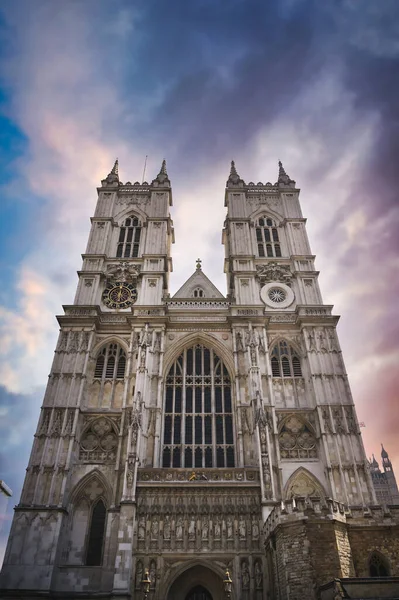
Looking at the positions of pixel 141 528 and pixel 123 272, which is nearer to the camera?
pixel 141 528

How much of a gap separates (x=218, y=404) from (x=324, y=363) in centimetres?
684

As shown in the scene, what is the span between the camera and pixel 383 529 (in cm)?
1723

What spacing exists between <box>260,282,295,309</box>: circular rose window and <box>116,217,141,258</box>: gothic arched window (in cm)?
1013

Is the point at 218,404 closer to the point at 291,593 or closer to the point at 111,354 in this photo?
the point at 111,354

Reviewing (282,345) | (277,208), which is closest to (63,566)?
(282,345)

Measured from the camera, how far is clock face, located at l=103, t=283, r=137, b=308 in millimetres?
30781

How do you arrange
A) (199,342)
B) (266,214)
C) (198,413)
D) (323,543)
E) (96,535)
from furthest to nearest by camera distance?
(266,214) → (199,342) → (198,413) → (96,535) → (323,543)

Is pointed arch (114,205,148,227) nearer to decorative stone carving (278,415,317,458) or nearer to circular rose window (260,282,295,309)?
circular rose window (260,282,295,309)

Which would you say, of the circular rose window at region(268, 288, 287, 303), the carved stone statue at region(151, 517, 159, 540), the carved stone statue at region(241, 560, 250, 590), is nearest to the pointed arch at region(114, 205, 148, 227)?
the circular rose window at region(268, 288, 287, 303)

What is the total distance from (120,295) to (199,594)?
59.9 feet

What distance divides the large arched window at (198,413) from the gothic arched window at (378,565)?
893cm

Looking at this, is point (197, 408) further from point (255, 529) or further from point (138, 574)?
point (138, 574)

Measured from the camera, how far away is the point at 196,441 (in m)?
25.0

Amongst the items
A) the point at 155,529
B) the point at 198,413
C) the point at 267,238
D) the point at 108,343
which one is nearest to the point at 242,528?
the point at 155,529
